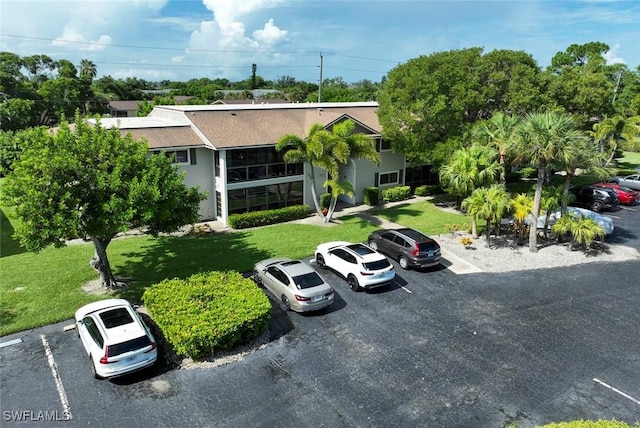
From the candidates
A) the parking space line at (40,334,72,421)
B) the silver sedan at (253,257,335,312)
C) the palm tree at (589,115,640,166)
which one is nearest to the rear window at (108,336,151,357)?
the parking space line at (40,334,72,421)

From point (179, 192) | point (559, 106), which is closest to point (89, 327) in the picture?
point (179, 192)

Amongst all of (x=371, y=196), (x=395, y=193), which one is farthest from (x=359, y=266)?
(x=395, y=193)

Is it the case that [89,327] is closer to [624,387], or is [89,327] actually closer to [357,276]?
[357,276]

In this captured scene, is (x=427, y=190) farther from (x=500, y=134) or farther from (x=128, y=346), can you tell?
(x=128, y=346)

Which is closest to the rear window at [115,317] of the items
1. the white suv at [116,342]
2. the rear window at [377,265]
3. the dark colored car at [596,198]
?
the white suv at [116,342]

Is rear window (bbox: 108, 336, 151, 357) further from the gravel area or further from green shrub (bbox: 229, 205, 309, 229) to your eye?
the gravel area

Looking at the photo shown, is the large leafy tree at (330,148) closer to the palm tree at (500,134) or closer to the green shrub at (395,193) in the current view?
the palm tree at (500,134)

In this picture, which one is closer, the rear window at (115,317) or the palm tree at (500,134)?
the rear window at (115,317)
